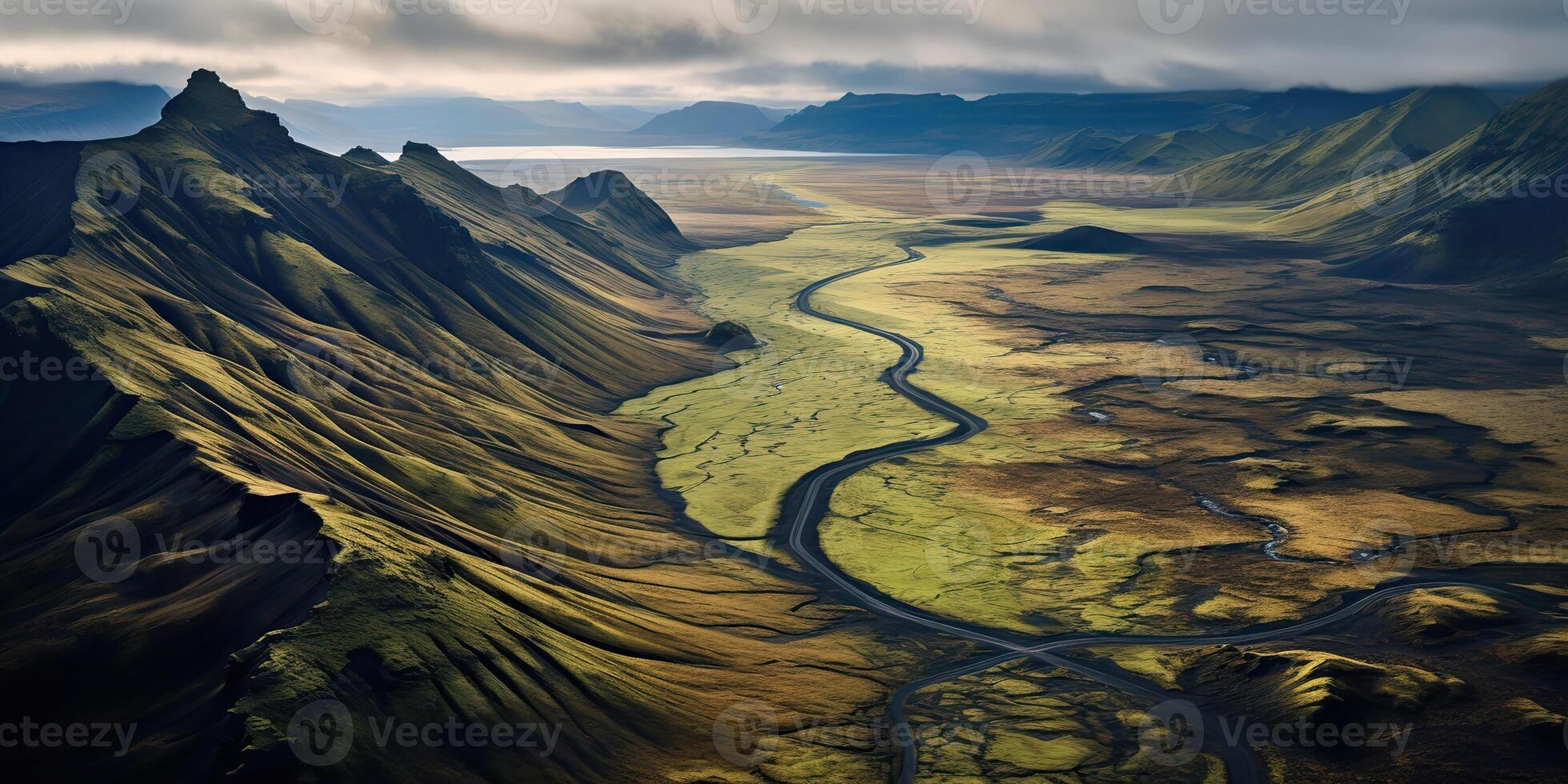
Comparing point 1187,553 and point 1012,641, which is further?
point 1187,553

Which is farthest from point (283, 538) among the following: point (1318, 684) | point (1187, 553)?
point (1187, 553)

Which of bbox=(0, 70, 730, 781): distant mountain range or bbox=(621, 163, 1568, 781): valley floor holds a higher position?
bbox=(0, 70, 730, 781): distant mountain range

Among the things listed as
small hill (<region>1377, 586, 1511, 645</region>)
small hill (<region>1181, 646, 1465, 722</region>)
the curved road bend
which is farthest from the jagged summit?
small hill (<region>1377, 586, 1511, 645</region>)

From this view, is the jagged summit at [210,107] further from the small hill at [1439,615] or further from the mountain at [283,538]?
the small hill at [1439,615]

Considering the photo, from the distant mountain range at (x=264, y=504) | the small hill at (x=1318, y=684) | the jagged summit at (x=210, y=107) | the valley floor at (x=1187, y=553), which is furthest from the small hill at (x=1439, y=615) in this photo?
the jagged summit at (x=210, y=107)

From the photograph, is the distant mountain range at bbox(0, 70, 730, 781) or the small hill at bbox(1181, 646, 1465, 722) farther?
the small hill at bbox(1181, 646, 1465, 722)

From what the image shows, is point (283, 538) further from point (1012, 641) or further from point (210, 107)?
point (210, 107)

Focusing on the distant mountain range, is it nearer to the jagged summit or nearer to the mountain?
the mountain

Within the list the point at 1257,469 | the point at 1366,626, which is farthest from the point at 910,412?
the point at 1366,626

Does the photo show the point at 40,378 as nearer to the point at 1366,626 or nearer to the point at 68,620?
the point at 68,620

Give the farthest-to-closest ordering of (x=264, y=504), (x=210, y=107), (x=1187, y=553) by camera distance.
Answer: (x=210, y=107)
(x=1187, y=553)
(x=264, y=504)
